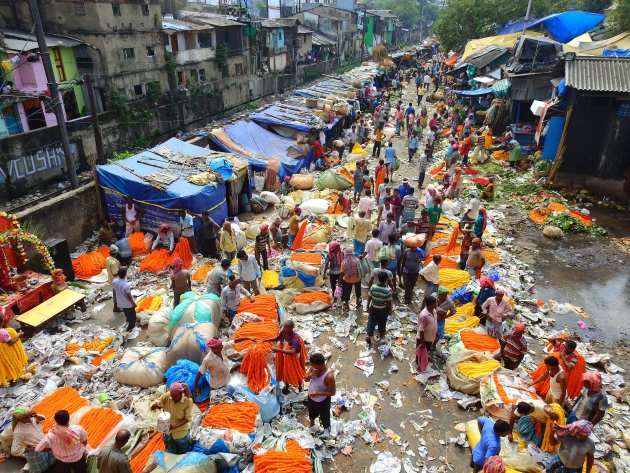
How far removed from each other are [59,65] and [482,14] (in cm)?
2745

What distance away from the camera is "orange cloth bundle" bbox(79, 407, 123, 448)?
18.0 ft

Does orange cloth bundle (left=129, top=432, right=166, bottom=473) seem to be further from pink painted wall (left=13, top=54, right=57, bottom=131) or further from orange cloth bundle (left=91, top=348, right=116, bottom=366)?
pink painted wall (left=13, top=54, right=57, bottom=131)

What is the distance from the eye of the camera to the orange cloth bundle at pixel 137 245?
11.0 m

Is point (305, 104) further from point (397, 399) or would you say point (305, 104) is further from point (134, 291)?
point (397, 399)

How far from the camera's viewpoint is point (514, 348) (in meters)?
6.49

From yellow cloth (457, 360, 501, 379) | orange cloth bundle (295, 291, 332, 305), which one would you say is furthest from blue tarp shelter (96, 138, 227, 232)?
yellow cloth (457, 360, 501, 379)

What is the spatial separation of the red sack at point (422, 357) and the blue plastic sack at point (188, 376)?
330 cm

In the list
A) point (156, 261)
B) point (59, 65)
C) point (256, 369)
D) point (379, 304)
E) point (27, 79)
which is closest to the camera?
point (256, 369)

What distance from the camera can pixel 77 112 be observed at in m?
21.2

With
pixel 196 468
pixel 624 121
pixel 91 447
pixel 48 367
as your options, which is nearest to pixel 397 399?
pixel 196 468

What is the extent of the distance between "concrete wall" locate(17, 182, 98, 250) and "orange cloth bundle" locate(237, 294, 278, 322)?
5840 millimetres

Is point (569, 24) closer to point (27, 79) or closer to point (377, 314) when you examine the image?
point (377, 314)

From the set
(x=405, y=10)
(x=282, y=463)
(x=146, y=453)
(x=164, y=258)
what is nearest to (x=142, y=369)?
(x=146, y=453)

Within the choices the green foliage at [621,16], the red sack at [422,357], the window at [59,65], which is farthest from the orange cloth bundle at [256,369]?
the green foliage at [621,16]
